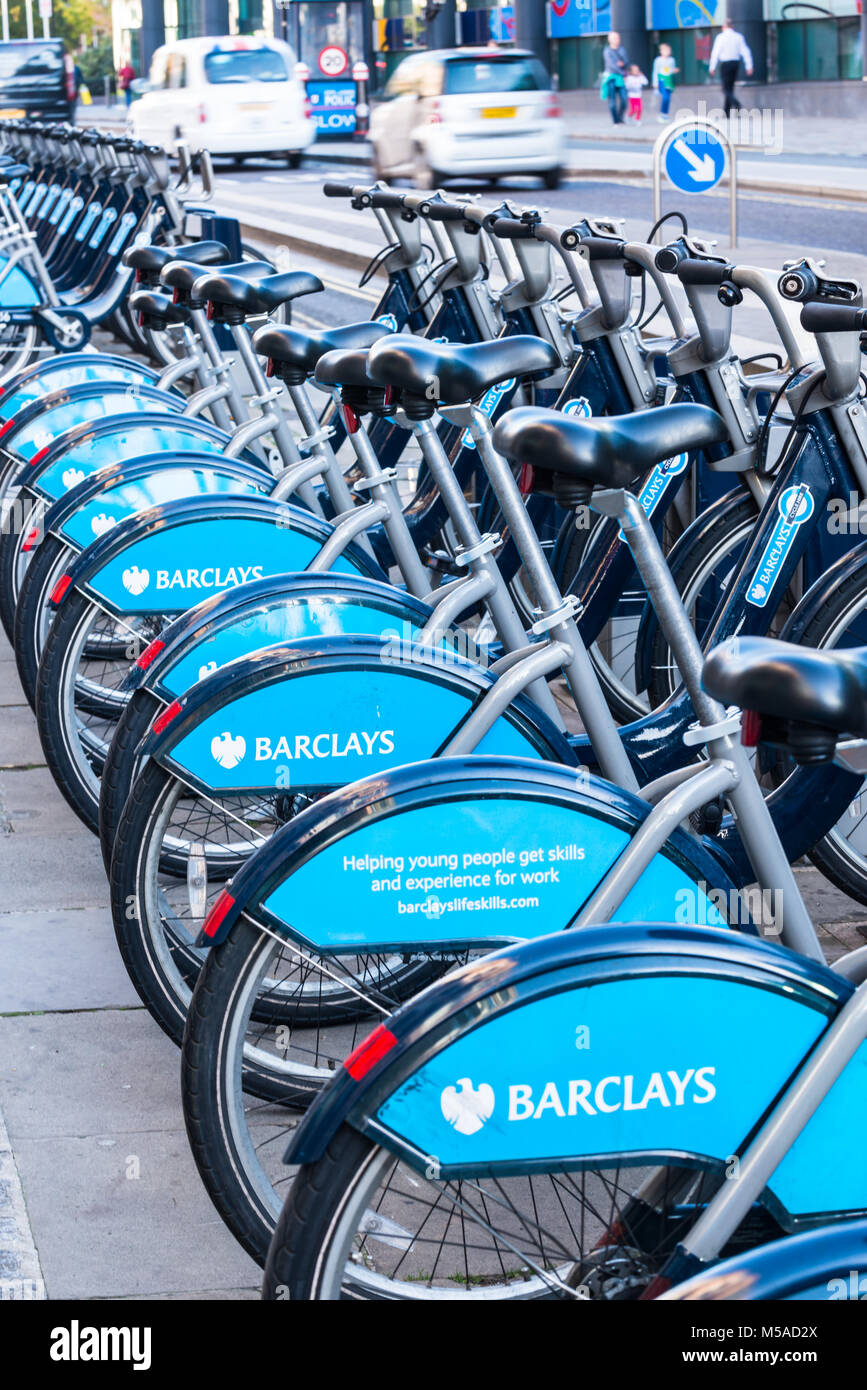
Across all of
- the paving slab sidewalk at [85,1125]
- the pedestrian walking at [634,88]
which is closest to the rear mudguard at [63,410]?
the paving slab sidewalk at [85,1125]

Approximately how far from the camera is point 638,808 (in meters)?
2.71

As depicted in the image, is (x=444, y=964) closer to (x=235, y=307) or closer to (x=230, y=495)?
(x=230, y=495)

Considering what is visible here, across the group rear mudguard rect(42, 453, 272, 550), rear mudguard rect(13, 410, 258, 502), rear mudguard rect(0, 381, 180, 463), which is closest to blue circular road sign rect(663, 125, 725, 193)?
rear mudguard rect(0, 381, 180, 463)

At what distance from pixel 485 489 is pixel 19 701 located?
64.0 inches

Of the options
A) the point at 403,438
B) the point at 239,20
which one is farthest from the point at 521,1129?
the point at 239,20

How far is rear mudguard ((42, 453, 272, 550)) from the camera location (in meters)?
4.61

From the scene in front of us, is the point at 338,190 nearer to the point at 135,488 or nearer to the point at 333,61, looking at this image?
the point at 135,488

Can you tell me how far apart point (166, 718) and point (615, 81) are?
3722 cm

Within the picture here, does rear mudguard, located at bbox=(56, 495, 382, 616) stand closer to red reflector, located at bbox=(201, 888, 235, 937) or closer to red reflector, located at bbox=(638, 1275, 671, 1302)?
red reflector, located at bbox=(201, 888, 235, 937)

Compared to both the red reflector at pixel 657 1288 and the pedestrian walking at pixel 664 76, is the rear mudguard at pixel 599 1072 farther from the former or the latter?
the pedestrian walking at pixel 664 76

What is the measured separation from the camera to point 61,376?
20.7 feet

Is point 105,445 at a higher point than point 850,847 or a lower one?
higher

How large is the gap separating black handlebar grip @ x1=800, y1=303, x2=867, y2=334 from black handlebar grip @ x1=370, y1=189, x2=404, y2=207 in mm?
2622

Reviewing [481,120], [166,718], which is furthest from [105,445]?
[481,120]
